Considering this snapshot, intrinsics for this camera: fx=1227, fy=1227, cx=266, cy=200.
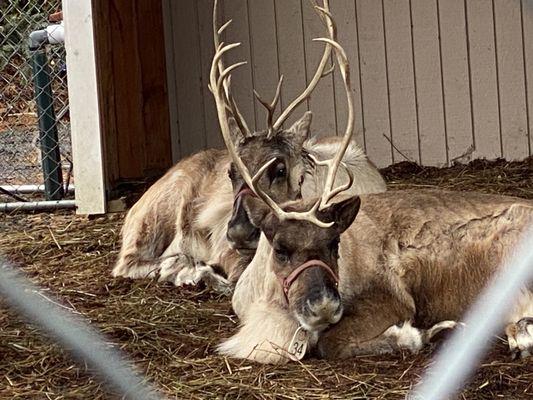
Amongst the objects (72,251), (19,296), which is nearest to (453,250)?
(19,296)

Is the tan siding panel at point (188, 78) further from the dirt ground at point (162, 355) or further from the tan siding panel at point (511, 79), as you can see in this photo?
the tan siding panel at point (511, 79)

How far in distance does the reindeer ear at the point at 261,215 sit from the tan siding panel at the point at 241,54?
4541 millimetres

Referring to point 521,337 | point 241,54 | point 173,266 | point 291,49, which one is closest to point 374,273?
point 521,337

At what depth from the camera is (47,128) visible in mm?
8859

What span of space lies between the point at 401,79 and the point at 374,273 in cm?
433

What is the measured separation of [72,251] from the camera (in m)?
7.50

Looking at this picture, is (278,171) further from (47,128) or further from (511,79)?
(511,79)

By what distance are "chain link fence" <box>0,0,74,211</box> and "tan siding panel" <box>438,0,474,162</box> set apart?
2.87m

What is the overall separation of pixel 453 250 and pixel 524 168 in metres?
3.49

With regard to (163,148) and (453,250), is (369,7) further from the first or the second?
(453,250)

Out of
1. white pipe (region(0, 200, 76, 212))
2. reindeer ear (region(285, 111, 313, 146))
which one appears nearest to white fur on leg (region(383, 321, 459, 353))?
reindeer ear (region(285, 111, 313, 146))

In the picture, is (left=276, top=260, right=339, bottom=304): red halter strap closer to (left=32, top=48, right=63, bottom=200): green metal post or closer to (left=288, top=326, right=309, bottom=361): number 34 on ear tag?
(left=288, top=326, right=309, bottom=361): number 34 on ear tag

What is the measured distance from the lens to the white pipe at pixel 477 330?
424 cm

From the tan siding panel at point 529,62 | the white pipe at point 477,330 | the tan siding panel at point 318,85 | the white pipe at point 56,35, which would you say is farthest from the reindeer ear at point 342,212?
the white pipe at point 56,35
